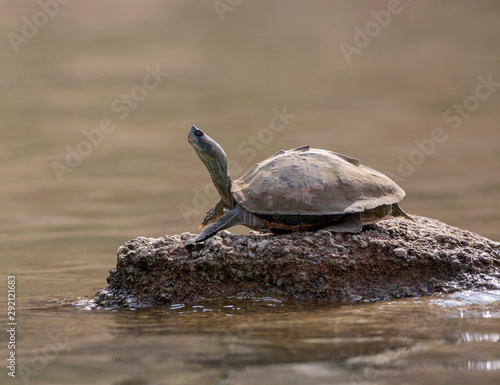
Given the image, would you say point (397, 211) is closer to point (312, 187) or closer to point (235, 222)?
point (312, 187)

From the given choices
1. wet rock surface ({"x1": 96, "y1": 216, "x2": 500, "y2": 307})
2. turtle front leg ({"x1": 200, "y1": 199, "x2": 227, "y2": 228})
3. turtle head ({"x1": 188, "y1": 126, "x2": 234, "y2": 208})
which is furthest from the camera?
turtle front leg ({"x1": 200, "y1": 199, "x2": 227, "y2": 228})

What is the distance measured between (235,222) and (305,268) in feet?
2.25

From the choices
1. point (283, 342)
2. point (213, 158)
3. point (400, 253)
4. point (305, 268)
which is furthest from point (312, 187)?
point (283, 342)

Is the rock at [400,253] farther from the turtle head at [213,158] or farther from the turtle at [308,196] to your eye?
the turtle head at [213,158]

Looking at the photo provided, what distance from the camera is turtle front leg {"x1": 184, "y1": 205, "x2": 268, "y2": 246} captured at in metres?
5.20

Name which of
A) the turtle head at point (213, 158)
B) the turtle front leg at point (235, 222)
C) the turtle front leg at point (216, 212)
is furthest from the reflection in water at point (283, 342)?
the turtle head at point (213, 158)

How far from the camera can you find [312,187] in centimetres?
504

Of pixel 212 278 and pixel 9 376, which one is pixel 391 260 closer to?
pixel 212 278

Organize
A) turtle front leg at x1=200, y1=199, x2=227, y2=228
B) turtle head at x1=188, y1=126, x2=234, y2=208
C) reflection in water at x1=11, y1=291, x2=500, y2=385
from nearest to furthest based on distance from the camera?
reflection in water at x1=11, y1=291, x2=500, y2=385 → turtle head at x1=188, y1=126, x2=234, y2=208 → turtle front leg at x1=200, y1=199, x2=227, y2=228

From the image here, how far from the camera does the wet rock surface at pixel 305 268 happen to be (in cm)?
499

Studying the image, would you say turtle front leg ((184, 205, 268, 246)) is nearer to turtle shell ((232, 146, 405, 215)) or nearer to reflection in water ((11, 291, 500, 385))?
turtle shell ((232, 146, 405, 215))

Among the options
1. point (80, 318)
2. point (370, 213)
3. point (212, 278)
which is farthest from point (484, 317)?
point (80, 318)

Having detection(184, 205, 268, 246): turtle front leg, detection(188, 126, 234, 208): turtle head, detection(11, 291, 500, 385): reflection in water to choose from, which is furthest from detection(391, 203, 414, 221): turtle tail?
detection(188, 126, 234, 208): turtle head

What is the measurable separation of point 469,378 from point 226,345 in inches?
54.2
